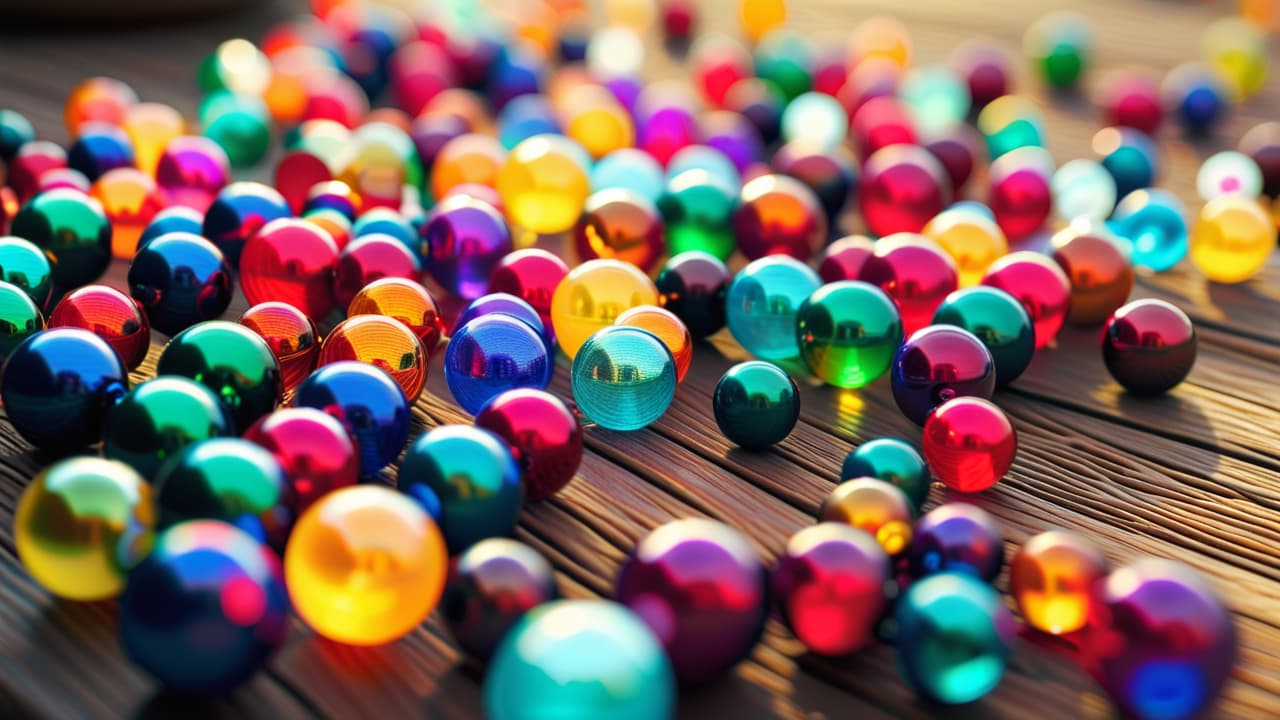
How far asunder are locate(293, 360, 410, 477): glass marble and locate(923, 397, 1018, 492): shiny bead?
2.53 ft

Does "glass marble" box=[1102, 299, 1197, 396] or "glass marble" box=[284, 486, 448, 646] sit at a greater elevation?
"glass marble" box=[1102, 299, 1197, 396]

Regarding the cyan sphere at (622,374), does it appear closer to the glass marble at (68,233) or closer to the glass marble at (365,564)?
the glass marble at (365,564)

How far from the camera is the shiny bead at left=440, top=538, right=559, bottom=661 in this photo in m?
1.36

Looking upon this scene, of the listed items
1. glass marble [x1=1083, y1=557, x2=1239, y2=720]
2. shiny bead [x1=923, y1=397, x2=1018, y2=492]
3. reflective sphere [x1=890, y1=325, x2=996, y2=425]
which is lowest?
glass marble [x1=1083, y1=557, x2=1239, y2=720]

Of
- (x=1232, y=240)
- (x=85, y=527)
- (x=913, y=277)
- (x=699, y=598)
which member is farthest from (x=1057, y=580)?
(x=1232, y=240)

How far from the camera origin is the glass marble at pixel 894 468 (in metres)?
1.68

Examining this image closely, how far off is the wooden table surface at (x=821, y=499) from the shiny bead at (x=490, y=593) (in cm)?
6

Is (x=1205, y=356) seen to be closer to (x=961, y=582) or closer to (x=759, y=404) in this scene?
(x=759, y=404)

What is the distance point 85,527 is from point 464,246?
112 centimetres

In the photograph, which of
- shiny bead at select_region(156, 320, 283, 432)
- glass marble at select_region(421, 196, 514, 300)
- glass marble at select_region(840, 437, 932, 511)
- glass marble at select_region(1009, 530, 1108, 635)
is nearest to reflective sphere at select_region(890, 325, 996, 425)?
glass marble at select_region(840, 437, 932, 511)

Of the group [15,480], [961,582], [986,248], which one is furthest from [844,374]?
[15,480]

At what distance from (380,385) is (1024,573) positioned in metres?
0.89

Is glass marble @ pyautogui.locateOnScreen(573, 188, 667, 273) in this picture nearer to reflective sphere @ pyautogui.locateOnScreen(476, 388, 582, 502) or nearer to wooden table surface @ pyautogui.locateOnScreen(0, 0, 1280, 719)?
wooden table surface @ pyautogui.locateOnScreen(0, 0, 1280, 719)

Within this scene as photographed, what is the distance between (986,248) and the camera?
2486mm
